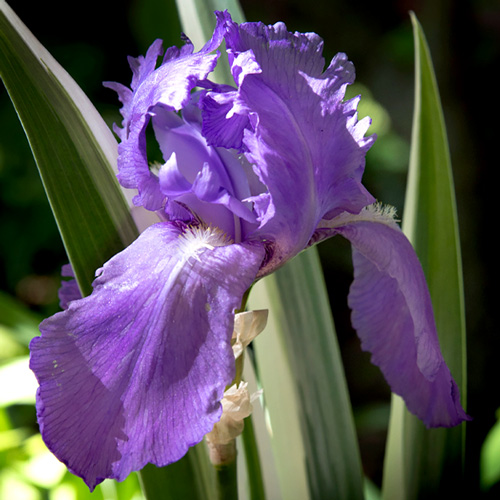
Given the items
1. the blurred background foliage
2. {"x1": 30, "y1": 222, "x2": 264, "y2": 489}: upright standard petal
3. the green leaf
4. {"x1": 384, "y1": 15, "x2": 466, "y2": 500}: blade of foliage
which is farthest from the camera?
the blurred background foliage

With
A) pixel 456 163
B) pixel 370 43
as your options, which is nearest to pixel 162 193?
pixel 456 163

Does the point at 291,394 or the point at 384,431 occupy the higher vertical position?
the point at 291,394

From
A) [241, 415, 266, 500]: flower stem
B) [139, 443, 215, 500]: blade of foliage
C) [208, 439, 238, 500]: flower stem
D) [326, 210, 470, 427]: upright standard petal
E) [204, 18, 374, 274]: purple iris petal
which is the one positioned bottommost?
[241, 415, 266, 500]: flower stem

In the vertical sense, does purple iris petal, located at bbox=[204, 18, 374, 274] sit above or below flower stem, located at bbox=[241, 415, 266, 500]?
above

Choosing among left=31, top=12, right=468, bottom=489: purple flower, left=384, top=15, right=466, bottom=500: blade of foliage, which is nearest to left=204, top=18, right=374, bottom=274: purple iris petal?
left=31, top=12, right=468, bottom=489: purple flower

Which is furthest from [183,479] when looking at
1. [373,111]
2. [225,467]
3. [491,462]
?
[373,111]

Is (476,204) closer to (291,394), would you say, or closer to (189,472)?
(291,394)

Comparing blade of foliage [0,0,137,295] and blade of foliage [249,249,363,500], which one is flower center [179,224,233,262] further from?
blade of foliage [249,249,363,500]
